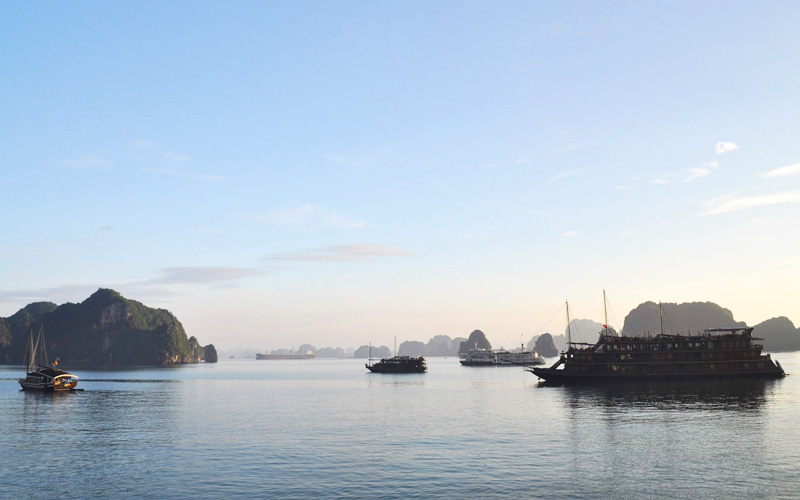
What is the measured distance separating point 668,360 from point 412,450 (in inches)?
3713

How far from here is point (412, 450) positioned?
54.6 metres

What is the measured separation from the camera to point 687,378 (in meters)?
128

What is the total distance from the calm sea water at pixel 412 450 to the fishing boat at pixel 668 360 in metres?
30.2

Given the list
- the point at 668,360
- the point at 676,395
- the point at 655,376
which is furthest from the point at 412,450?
the point at 668,360

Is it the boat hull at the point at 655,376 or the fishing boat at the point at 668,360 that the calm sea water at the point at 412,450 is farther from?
the fishing boat at the point at 668,360

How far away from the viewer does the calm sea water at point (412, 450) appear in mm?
40781

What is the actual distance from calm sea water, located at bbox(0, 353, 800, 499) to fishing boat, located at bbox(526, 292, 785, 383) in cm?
3019

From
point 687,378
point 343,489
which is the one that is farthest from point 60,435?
point 687,378

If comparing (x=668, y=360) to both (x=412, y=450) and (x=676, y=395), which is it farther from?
(x=412, y=450)

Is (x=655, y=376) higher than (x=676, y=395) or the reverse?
higher

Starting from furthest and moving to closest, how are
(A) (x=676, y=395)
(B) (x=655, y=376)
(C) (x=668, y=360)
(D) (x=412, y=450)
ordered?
(C) (x=668, y=360)
(B) (x=655, y=376)
(A) (x=676, y=395)
(D) (x=412, y=450)

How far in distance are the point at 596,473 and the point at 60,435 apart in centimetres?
5731

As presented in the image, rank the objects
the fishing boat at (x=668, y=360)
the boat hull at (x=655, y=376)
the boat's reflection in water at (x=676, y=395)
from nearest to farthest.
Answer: the boat's reflection in water at (x=676, y=395)
the boat hull at (x=655, y=376)
the fishing boat at (x=668, y=360)

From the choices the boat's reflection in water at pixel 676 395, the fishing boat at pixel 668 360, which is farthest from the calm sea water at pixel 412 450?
the fishing boat at pixel 668 360
